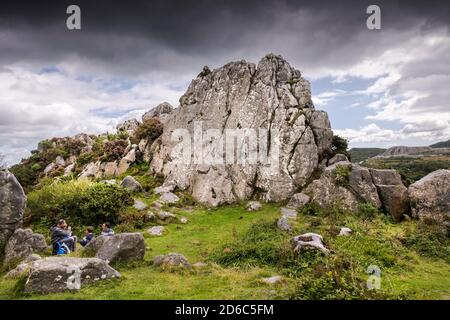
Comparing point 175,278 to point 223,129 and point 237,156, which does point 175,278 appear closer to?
point 237,156

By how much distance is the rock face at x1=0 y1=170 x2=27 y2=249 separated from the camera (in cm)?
2303

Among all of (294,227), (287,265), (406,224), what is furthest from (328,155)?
(287,265)

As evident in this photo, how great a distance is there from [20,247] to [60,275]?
30.2 ft

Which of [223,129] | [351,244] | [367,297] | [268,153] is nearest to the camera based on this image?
[367,297]

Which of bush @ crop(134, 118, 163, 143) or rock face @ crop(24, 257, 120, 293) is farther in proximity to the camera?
bush @ crop(134, 118, 163, 143)

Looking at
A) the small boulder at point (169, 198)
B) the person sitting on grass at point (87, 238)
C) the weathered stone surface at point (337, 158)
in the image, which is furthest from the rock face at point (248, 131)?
the person sitting on grass at point (87, 238)

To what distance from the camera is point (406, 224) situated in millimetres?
30922

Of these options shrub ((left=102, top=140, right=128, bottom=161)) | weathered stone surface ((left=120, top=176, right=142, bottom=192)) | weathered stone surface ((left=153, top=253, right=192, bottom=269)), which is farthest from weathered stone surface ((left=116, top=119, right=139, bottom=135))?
weathered stone surface ((left=153, top=253, right=192, bottom=269))

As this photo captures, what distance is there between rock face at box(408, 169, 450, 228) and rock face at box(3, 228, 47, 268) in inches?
1167

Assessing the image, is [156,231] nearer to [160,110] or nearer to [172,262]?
[172,262]

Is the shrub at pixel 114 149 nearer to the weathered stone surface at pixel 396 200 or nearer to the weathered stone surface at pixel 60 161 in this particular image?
the weathered stone surface at pixel 60 161

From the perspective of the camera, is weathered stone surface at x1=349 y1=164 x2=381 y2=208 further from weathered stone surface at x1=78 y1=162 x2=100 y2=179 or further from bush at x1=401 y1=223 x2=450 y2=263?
weathered stone surface at x1=78 y1=162 x2=100 y2=179

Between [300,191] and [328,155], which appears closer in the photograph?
[300,191]

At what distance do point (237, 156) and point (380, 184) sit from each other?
16071 millimetres
